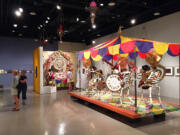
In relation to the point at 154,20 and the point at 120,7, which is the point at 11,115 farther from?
the point at 154,20

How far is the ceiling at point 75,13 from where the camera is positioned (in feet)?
21.3

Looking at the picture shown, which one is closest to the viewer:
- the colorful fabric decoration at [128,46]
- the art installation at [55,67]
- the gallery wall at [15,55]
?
the colorful fabric decoration at [128,46]

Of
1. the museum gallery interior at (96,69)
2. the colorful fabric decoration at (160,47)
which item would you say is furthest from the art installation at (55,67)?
the colorful fabric decoration at (160,47)

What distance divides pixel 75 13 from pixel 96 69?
2.98m

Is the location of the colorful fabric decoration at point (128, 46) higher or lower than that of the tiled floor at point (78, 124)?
higher

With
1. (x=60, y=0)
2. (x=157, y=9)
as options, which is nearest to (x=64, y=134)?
(x=60, y=0)

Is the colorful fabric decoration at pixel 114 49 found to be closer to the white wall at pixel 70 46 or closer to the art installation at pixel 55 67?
the art installation at pixel 55 67

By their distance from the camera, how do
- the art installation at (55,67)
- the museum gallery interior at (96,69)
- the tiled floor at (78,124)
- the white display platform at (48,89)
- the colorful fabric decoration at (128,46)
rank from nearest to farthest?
1. the tiled floor at (78,124)
2. the colorful fabric decoration at (128,46)
3. the museum gallery interior at (96,69)
4. the white display platform at (48,89)
5. the art installation at (55,67)

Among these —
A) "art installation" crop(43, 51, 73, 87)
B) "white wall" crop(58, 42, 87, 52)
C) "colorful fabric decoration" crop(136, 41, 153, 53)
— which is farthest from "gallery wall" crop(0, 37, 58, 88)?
"colorful fabric decoration" crop(136, 41, 153, 53)

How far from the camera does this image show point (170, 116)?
15.6ft

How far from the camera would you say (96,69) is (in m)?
7.25

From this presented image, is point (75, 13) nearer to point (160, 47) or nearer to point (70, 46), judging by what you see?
point (160, 47)

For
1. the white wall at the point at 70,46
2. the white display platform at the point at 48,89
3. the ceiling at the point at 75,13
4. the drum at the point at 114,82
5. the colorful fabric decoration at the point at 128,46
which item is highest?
the ceiling at the point at 75,13

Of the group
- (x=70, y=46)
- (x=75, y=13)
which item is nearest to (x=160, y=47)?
(x=75, y=13)
